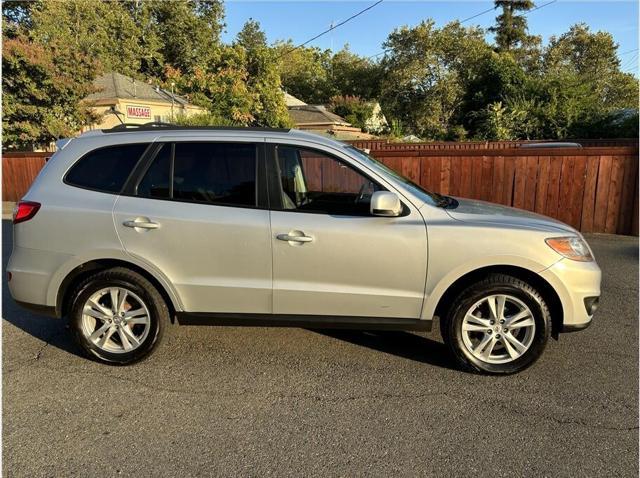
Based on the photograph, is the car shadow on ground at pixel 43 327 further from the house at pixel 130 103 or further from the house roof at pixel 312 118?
the house roof at pixel 312 118

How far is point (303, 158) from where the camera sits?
12.3ft

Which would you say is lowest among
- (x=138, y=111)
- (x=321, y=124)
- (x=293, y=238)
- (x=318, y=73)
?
(x=293, y=238)

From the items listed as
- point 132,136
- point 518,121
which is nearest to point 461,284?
point 132,136

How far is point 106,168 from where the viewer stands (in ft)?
12.0

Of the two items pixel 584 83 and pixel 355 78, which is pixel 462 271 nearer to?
pixel 584 83

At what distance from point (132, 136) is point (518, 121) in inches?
1036

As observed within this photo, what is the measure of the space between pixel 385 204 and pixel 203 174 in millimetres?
1435

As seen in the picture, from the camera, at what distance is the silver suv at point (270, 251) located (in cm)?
337

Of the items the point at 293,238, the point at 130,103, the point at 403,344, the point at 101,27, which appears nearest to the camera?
the point at 293,238

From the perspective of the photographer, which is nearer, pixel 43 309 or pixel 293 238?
pixel 293 238

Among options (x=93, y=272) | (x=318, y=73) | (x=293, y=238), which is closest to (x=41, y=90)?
(x=93, y=272)

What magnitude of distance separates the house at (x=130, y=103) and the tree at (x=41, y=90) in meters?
1.78

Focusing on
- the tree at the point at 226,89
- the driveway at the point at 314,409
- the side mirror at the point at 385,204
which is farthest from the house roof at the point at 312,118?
the side mirror at the point at 385,204

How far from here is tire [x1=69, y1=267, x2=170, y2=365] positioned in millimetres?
3592
